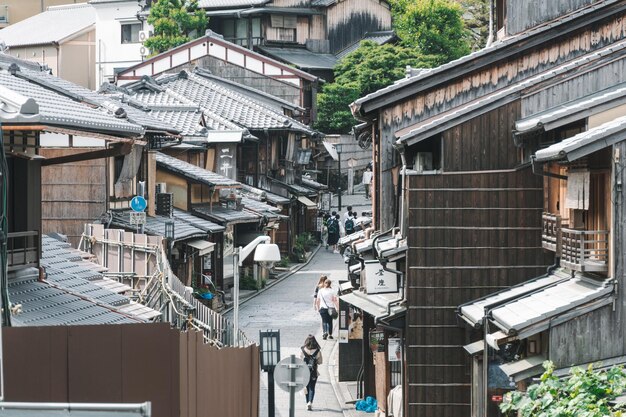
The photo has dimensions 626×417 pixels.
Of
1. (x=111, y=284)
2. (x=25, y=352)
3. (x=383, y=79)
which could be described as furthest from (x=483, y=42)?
(x=25, y=352)

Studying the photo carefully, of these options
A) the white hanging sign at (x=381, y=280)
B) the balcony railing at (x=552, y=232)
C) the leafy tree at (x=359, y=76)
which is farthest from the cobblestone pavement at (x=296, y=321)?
the leafy tree at (x=359, y=76)

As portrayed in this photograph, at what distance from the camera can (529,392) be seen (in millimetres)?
14023

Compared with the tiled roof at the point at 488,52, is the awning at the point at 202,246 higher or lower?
lower

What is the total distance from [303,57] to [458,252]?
5691 cm

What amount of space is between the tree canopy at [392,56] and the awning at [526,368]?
54131 mm

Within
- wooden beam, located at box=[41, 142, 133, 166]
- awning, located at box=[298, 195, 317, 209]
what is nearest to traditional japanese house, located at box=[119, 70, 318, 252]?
awning, located at box=[298, 195, 317, 209]

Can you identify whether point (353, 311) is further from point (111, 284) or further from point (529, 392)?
point (529, 392)

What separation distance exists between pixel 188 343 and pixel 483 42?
69255 millimetres

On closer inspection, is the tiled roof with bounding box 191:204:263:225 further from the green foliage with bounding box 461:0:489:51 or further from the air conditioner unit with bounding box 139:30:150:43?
the green foliage with bounding box 461:0:489:51

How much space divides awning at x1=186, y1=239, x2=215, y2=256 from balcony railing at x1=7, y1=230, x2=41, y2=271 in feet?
68.8

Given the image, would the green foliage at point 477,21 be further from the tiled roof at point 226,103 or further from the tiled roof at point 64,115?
the tiled roof at point 64,115

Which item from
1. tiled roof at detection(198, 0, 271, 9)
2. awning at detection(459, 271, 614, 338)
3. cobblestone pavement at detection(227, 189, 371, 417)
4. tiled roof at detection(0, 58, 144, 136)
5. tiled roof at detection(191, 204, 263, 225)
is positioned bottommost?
cobblestone pavement at detection(227, 189, 371, 417)

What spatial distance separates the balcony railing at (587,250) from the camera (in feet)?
55.9

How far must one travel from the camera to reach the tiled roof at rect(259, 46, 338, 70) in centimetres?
7469
